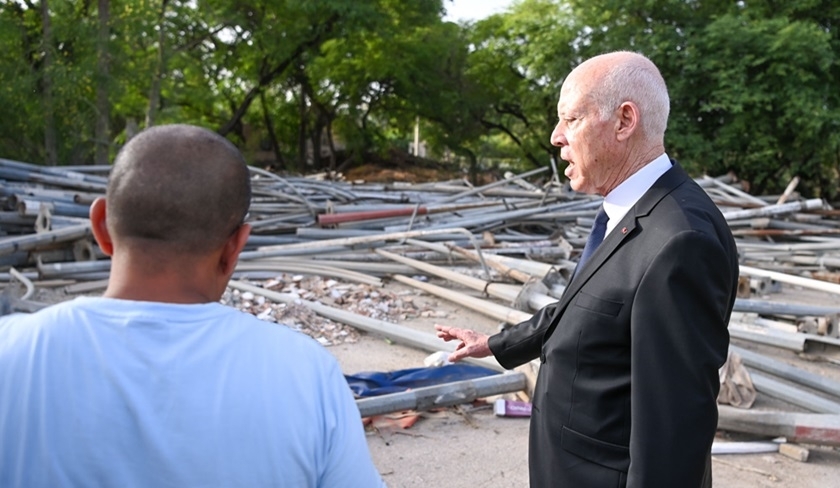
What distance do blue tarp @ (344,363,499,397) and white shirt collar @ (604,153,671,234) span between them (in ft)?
9.25

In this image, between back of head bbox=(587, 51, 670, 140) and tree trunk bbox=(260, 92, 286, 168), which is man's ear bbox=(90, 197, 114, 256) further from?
tree trunk bbox=(260, 92, 286, 168)

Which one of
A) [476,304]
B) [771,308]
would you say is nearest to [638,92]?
[476,304]

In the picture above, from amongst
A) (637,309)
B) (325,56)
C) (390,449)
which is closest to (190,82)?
(325,56)

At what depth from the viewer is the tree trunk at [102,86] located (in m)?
13.9

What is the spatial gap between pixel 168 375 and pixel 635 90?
4.30 feet

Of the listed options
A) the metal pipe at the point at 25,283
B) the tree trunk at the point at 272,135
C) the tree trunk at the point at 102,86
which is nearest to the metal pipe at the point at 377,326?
the metal pipe at the point at 25,283

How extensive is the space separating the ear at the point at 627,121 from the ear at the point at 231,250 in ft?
3.44

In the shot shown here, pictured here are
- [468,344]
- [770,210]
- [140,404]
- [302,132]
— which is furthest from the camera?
[302,132]

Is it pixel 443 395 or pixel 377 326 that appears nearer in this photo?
pixel 443 395

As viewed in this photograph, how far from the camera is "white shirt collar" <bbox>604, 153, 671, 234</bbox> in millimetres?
1859

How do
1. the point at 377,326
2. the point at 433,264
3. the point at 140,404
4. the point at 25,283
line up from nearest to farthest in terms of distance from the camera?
the point at 140,404, the point at 377,326, the point at 25,283, the point at 433,264

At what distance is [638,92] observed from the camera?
1.80 meters

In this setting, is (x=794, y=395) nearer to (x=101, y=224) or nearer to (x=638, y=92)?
(x=638, y=92)

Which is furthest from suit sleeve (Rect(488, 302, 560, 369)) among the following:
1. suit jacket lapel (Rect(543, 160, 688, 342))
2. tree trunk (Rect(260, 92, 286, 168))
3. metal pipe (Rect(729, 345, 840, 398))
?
tree trunk (Rect(260, 92, 286, 168))
